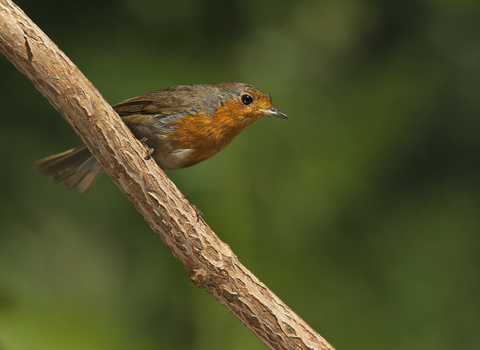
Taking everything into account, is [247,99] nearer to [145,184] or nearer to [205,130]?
[205,130]

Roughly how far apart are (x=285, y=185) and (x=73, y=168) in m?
1.72

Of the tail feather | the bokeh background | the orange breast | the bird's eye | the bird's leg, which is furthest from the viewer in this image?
the bokeh background

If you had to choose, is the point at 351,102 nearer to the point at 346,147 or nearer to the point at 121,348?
the point at 346,147

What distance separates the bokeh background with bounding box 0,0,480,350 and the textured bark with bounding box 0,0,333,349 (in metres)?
1.29

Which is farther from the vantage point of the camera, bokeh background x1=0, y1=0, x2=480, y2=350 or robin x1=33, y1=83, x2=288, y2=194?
bokeh background x1=0, y1=0, x2=480, y2=350

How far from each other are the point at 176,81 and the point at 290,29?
45.1 inches

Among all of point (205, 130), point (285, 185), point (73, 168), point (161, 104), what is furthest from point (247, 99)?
point (285, 185)

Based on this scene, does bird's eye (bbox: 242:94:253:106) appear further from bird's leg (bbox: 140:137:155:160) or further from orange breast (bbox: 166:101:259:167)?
bird's leg (bbox: 140:137:155:160)

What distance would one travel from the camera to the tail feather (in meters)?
2.59

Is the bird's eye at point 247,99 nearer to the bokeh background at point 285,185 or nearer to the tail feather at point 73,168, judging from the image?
the tail feather at point 73,168

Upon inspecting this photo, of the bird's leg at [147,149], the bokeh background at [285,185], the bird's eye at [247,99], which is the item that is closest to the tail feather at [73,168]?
the bird's leg at [147,149]

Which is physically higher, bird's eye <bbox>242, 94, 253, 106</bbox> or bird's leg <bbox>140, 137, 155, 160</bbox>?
bird's eye <bbox>242, 94, 253, 106</bbox>

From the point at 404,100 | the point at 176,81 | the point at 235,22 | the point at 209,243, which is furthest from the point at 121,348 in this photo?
the point at 404,100

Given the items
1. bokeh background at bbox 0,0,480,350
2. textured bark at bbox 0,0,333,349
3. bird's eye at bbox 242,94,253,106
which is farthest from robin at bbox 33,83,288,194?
bokeh background at bbox 0,0,480,350
